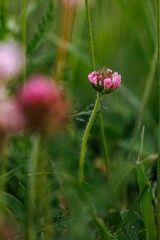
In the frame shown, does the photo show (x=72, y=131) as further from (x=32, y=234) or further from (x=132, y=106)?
(x=32, y=234)

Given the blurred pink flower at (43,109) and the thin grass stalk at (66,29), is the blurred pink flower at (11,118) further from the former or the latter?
the thin grass stalk at (66,29)

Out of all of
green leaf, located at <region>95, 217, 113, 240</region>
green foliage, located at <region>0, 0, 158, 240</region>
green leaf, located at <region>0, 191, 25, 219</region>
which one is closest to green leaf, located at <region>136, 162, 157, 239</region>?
green foliage, located at <region>0, 0, 158, 240</region>

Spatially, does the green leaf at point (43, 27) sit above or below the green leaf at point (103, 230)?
above

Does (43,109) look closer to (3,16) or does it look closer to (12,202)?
(12,202)

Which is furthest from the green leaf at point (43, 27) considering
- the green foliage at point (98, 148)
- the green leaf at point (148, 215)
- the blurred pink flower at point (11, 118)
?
the blurred pink flower at point (11, 118)

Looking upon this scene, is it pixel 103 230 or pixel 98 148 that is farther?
pixel 98 148

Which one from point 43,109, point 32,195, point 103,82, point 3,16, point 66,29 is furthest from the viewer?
point 66,29

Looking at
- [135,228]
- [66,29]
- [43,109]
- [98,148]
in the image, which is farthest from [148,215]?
[66,29]

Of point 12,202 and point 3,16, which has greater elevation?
point 3,16
